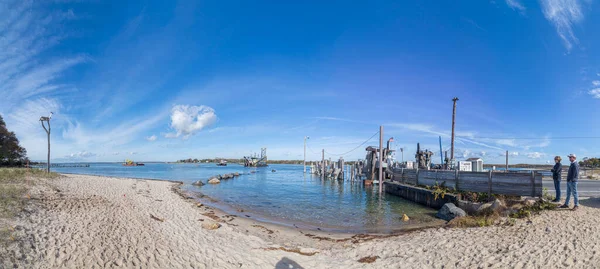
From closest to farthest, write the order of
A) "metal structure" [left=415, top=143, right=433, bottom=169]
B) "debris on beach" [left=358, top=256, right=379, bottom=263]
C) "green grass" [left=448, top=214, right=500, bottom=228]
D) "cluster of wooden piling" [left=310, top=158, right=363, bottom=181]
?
1. "debris on beach" [left=358, top=256, right=379, bottom=263]
2. "green grass" [left=448, top=214, right=500, bottom=228]
3. "metal structure" [left=415, top=143, right=433, bottom=169]
4. "cluster of wooden piling" [left=310, top=158, right=363, bottom=181]

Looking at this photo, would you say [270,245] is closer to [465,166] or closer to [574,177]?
[574,177]

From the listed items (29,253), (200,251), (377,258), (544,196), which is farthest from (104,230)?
(544,196)

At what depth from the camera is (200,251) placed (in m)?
7.15

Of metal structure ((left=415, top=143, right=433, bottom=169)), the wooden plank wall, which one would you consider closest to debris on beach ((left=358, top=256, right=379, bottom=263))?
the wooden plank wall

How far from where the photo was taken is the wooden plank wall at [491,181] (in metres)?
11.7

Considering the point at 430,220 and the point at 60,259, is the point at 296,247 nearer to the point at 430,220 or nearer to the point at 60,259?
the point at 60,259

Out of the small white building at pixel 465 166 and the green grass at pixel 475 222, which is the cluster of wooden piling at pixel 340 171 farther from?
the green grass at pixel 475 222

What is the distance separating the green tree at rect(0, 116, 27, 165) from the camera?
34.2 metres

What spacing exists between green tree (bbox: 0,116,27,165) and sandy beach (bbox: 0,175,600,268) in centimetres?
3740

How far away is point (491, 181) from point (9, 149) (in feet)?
178

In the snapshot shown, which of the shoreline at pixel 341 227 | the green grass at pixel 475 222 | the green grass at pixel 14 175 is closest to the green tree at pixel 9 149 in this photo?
the green grass at pixel 14 175

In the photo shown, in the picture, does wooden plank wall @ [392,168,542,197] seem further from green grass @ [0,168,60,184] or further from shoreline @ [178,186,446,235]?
green grass @ [0,168,60,184]

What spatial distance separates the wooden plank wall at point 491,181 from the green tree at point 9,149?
1950 inches

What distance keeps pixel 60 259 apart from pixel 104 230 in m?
2.47
